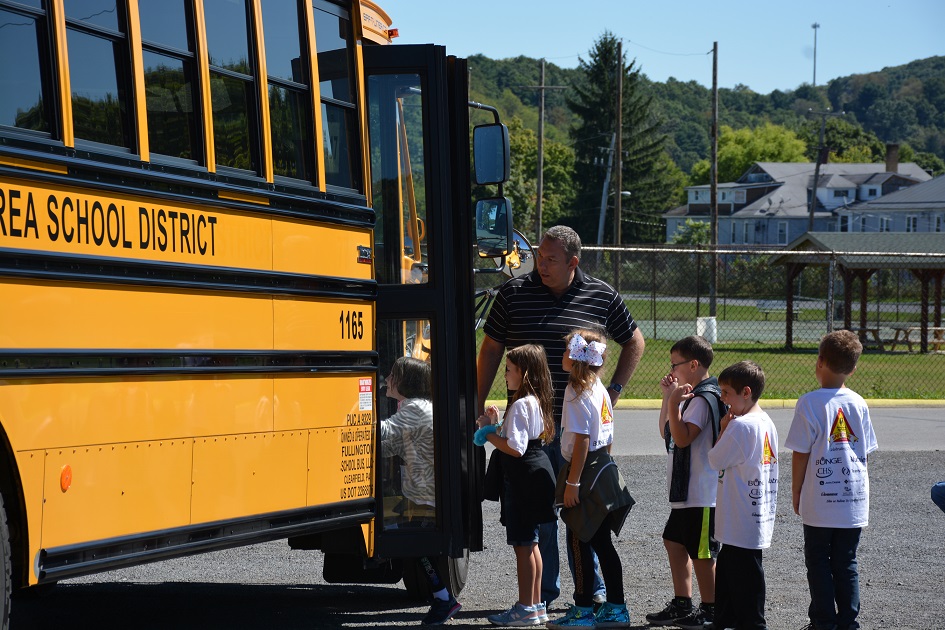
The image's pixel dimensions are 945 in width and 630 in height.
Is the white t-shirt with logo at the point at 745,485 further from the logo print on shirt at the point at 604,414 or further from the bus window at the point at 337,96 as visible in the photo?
the bus window at the point at 337,96

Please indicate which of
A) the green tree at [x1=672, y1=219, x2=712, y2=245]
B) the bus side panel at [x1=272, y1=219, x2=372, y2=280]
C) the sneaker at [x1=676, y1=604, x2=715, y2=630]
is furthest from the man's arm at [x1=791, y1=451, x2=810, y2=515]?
the green tree at [x1=672, y1=219, x2=712, y2=245]

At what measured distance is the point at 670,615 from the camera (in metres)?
5.47

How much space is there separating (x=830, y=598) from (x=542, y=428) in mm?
1432

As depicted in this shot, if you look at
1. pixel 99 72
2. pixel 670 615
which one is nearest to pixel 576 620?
pixel 670 615

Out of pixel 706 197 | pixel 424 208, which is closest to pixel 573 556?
pixel 424 208

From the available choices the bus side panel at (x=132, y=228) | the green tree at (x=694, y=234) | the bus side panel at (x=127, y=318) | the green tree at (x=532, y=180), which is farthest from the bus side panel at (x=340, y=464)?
the green tree at (x=694, y=234)

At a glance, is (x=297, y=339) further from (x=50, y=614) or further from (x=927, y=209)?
(x=927, y=209)

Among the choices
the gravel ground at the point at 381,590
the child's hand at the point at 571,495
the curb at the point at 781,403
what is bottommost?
the curb at the point at 781,403

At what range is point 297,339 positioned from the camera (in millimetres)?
4645

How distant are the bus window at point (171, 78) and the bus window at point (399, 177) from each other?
114cm

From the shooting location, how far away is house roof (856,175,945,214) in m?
76.1

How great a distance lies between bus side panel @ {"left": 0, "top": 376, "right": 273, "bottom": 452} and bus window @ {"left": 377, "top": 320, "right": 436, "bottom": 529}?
0.86 metres

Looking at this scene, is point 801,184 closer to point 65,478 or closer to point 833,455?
point 833,455

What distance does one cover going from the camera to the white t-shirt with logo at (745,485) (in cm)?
500
